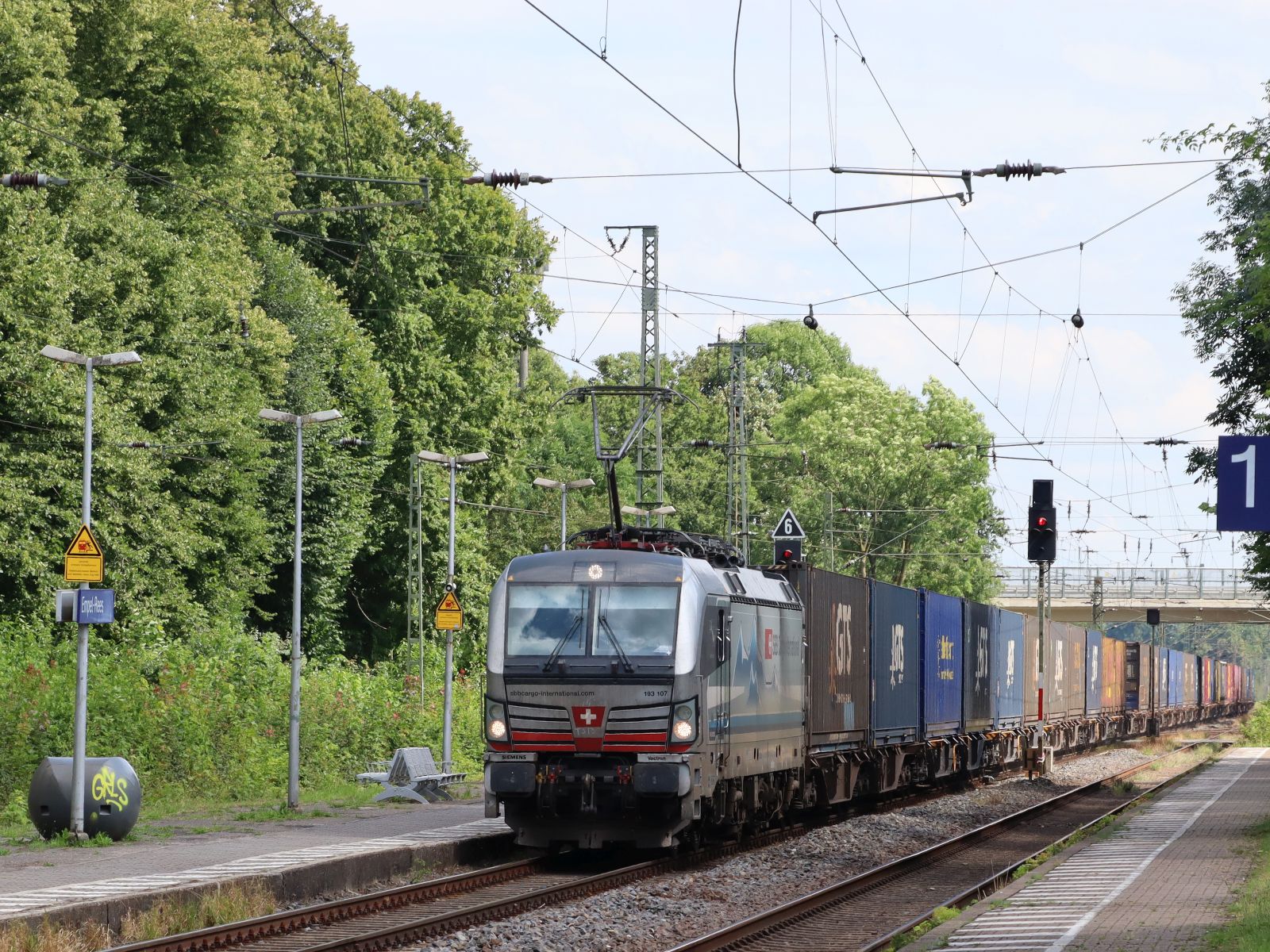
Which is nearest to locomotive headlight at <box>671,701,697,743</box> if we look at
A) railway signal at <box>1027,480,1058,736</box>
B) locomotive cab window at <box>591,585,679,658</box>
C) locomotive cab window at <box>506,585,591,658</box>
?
locomotive cab window at <box>591,585,679,658</box>

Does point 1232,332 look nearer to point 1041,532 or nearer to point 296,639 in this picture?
point 1041,532

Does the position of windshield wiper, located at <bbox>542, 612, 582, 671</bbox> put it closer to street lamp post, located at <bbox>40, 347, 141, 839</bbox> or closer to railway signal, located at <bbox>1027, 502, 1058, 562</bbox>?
street lamp post, located at <bbox>40, 347, 141, 839</bbox>

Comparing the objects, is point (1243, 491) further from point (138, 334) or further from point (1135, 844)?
point (138, 334)

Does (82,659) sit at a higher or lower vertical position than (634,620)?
lower

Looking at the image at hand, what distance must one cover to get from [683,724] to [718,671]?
39.4 inches

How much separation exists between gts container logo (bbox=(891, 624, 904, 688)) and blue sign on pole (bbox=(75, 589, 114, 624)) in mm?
12295

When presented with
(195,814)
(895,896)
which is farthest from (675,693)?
(195,814)

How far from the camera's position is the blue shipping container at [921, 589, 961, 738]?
29.1 m

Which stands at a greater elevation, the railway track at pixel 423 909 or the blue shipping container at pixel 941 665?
the blue shipping container at pixel 941 665

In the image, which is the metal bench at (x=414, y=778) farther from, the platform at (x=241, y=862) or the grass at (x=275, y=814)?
the platform at (x=241, y=862)

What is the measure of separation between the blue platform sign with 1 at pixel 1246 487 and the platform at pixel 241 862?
826 centimetres

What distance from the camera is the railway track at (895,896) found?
45.6 feet

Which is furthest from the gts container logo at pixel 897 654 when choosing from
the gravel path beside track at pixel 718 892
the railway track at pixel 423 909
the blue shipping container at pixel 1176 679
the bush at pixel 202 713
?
the blue shipping container at pixel 1176 679

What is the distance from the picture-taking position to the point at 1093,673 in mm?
49406
